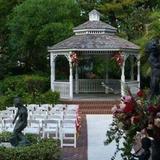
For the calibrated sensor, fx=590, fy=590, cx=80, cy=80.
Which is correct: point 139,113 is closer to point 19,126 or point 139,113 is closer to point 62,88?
point 19,126

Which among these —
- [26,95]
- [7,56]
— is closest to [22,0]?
[7,56]

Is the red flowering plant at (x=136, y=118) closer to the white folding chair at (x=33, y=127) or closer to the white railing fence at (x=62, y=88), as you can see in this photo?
the white folding chair at (x=33, y=127)

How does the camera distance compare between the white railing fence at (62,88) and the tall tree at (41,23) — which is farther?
the tall tree at (41,23)

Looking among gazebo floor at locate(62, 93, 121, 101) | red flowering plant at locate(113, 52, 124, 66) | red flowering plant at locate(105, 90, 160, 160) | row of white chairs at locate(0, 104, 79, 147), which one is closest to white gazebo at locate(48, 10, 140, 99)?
red flowering plant at locate(113, 52, 124, 66)

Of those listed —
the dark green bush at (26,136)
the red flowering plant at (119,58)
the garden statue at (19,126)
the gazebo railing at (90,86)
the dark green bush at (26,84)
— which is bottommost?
the gazebo railing at (90,86)

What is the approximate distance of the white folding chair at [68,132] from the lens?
17.9m

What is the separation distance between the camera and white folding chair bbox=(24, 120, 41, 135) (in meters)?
17.7

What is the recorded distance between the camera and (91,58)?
39.7m

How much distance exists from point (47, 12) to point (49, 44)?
205 cm

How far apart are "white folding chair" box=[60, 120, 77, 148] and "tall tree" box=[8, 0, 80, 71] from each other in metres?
18.6

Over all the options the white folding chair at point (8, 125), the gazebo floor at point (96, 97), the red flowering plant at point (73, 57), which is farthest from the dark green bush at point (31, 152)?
the red flowering plant at point (73, 57)

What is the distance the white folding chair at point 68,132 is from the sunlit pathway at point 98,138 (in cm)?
56

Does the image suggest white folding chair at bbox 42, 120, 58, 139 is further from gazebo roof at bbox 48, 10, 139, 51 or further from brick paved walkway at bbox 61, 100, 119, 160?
gazebo roof at bbox 48, 10, 139, 51

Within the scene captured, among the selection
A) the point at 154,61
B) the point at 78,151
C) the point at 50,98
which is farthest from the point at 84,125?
the point at 154,61
